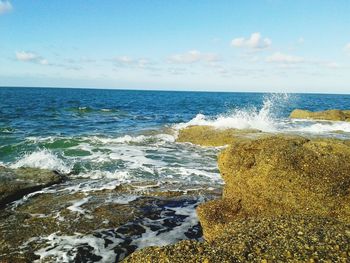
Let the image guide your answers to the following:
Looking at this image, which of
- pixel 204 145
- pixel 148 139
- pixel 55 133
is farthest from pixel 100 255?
pixel 55 133

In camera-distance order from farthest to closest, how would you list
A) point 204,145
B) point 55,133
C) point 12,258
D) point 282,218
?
1. point 55,133
2. point 204,145
3. point 12,258
4. point 282,218

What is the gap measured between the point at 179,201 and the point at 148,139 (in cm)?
1141

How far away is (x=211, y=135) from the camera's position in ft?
65.6

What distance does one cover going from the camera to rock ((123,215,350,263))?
4.57 meters

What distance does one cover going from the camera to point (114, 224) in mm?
8242

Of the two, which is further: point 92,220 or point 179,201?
point 179,201

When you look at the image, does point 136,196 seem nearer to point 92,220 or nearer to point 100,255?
point 92,220

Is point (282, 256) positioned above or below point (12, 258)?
above

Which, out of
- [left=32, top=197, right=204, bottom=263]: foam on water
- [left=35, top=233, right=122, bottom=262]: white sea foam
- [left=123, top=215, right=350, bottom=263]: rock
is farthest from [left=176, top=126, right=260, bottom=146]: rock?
[left=123, top=215, right=350, bottom=263]: rock

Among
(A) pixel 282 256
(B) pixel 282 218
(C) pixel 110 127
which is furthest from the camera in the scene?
(C) pixel 110 127

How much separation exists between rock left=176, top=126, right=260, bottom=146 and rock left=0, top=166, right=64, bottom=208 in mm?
9256

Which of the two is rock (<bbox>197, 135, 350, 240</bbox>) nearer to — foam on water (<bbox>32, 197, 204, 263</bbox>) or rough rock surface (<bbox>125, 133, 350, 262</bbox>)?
rough rock surface (<bbox>125, 133, 350, 262</bbox>)

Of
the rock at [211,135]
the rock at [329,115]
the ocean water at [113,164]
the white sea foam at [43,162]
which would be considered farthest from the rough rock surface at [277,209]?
the rock at [329,115]

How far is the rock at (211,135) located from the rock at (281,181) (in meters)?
10.3
